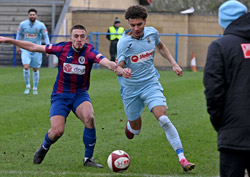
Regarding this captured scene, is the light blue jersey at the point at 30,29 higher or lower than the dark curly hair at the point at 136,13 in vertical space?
lower

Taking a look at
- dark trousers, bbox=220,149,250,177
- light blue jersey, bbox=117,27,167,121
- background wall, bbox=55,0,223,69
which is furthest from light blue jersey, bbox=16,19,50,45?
dark trousers, bbox=220,149,250,177

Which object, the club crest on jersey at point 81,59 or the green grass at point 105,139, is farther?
the club crest on jersey at point 81,59

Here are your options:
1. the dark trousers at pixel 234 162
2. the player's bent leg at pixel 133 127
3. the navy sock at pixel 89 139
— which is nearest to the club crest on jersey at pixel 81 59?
the navy sock at pixel 89 139

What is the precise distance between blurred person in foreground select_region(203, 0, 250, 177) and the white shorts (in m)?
3.04

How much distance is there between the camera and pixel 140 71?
24.6ft

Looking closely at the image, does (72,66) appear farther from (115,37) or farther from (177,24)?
(177,24)

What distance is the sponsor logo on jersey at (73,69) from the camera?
7387 millimetres

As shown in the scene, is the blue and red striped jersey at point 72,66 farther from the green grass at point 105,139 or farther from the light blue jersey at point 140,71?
the green grass at point 105,139

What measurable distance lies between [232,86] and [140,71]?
338 centimetres

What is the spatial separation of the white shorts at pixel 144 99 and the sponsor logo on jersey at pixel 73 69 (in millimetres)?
684

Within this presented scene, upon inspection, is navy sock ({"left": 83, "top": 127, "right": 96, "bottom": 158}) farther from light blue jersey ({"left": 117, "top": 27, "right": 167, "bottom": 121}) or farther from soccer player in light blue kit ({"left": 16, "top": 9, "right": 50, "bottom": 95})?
soccer player in light blue kit ({"left": 16, "top": 9, "right": 50, "bottom": 95})

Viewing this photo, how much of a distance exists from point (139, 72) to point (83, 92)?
0.80 metres

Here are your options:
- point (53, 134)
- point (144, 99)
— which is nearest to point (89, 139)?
point (53, 134)

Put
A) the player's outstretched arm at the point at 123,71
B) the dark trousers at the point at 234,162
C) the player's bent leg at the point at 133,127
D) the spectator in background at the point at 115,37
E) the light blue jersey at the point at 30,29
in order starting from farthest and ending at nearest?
the spectator in background at the point at 115,37 → the light blue jersey at the point at 30,29 → the player's bent leg at the point at 133,127 → the player's outstretched arm at the point at 123,71 → the dark trousers at the point at 234,162
